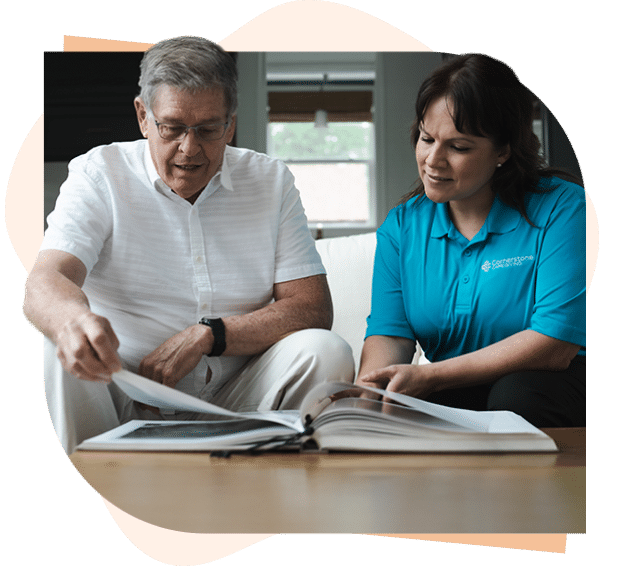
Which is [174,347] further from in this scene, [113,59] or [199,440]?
[113,59]

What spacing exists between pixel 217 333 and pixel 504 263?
52 centimetres

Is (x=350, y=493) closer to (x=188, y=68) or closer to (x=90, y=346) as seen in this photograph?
(x=90, y=346)

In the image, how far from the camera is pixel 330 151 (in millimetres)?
1199

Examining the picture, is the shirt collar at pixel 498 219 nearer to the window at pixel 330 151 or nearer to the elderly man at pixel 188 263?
the window at pixel 330 151

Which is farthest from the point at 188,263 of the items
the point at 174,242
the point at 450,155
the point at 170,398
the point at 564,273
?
the point at 564,273

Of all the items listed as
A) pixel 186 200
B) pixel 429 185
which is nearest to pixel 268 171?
pixel 186 200

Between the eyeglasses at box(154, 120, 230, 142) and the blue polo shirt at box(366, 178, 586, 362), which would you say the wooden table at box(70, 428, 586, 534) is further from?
the eyeglasses at box(154, 120, 230, 142)

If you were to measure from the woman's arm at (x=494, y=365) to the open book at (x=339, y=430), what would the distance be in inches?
2.9

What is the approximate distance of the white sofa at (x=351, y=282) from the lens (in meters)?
1.21

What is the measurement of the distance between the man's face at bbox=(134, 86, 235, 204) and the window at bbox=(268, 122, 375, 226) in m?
0.10

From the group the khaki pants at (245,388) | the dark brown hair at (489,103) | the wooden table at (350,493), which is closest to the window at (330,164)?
the dark brown hair at (489,103)

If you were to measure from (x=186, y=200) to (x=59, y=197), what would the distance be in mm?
216

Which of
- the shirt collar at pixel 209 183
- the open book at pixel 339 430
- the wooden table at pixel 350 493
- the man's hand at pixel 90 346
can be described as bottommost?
the wooden table at pixel 350 493

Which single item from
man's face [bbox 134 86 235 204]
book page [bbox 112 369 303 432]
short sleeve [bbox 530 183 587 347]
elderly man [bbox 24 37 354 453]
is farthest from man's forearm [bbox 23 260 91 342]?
short sleeve [bbox 530 183 587 347]
